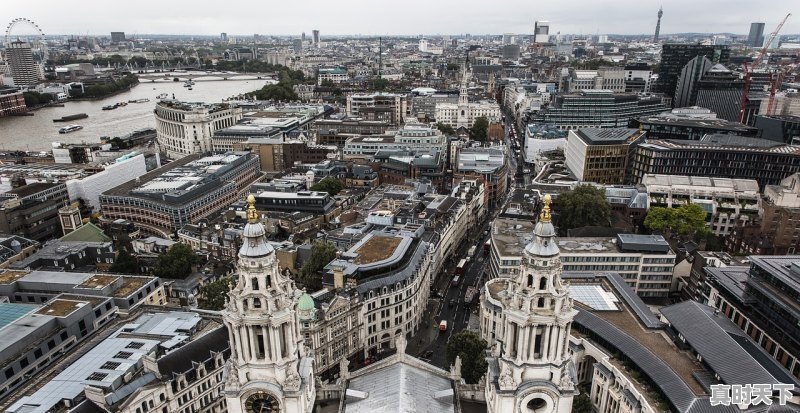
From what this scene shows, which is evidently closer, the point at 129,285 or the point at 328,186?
the point at 129,285

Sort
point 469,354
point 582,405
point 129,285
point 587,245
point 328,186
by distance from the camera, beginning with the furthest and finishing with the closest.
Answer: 1. point 328,186
2. point 587,245
3. point 129,285
4. point 469,354
5. point 582,405

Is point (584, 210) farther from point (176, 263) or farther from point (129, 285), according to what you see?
point (129, 285)

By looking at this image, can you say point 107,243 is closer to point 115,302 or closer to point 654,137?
point 115,302

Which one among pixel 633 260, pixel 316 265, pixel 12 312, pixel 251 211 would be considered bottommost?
pixel 633 260

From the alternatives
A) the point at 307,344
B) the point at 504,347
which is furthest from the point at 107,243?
the point at 504,347

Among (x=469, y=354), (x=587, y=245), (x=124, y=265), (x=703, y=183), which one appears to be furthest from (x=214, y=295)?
(x=703, y=183)
